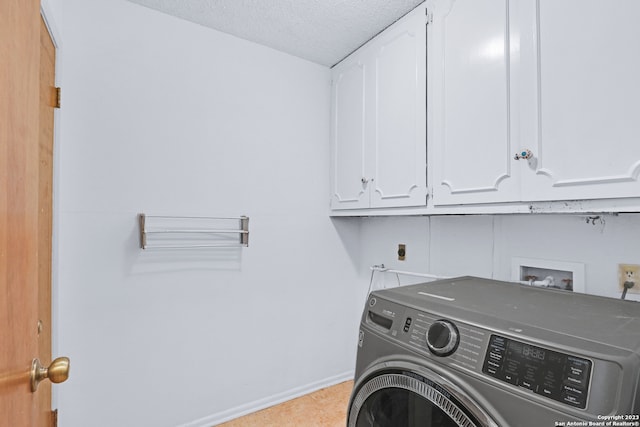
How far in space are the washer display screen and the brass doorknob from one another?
95 cm

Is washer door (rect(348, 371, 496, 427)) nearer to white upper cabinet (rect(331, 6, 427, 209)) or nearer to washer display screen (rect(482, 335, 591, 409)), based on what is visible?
washer display screen (rect(482, 335, 591, 409))

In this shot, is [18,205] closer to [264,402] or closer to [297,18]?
[297,18]

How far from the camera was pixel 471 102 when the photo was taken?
4.50 feet

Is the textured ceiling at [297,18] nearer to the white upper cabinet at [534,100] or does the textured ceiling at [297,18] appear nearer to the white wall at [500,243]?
the white upper cabinet at [534,100]

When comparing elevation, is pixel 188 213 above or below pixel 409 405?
above

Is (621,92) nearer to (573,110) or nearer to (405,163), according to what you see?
(573,110)

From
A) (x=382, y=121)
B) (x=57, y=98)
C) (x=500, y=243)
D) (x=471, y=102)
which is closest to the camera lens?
(x=471, y=102)

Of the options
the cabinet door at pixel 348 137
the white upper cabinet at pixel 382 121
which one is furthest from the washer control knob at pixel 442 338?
the cabinet door at pixel 348 137

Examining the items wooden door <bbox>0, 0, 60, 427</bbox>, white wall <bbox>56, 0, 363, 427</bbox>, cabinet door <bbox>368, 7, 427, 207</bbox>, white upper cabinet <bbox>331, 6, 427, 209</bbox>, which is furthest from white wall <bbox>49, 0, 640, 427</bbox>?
wooden door <bbox>0, 0, 60, 427</bbox>

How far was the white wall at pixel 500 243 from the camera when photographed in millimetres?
1246

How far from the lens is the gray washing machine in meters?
0.63

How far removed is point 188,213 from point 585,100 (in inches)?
70.2

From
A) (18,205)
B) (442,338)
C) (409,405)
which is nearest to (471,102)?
(442,338)

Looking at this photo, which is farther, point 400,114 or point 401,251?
point 401,251
